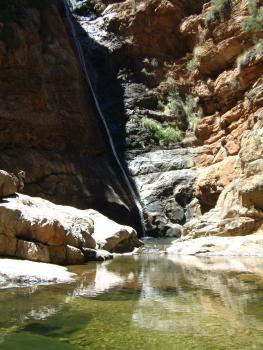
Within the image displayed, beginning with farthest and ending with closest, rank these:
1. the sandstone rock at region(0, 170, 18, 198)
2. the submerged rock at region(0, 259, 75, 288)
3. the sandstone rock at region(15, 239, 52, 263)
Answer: the sandstone rock at region(0, 170, 18, 198) < the sandstone rock at region(15, 239, 52, 263) < the submerged rock at region(0, 259, 75, 288)

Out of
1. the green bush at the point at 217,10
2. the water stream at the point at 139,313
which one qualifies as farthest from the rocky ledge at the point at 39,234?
the green bush at the point at 217,10

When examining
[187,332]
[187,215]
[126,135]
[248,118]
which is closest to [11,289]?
[187,332]

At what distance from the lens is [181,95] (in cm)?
2972

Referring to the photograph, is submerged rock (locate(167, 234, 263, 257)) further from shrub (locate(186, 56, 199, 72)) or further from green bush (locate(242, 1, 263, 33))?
shrub (locate(186, 56, 199, 72))

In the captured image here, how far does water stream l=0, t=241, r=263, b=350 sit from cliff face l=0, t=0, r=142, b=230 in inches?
469

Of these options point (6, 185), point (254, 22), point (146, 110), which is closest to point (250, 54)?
point (254, 22)

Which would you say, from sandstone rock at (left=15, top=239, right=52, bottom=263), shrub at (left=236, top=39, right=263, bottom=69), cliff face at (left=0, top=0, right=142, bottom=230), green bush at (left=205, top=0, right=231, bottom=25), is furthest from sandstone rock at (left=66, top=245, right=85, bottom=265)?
green bush at (left=205, top=0, right=231, bottom=25)

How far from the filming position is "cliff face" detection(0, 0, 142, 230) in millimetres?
20875

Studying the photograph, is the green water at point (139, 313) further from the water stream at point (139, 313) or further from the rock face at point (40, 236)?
the rock face at point (40, 236)

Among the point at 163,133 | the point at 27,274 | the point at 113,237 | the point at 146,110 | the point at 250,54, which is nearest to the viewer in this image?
the point at 27,274

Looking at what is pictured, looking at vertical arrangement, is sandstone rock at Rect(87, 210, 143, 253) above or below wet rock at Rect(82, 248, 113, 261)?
above

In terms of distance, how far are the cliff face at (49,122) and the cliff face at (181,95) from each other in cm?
232

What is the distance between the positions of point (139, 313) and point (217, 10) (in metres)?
25.7

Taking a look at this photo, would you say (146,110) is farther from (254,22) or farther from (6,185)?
(6,185)
